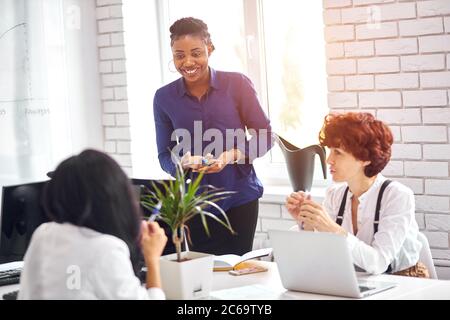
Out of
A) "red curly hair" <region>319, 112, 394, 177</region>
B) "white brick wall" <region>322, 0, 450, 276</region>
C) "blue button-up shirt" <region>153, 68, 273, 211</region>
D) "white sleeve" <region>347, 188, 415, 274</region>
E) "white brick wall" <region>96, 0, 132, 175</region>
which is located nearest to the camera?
"white sleeve" <region>347, 188, 415, 274</region>

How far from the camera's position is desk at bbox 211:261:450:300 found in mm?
2408

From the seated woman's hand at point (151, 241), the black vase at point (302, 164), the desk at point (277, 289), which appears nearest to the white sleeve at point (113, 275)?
the seated woman's hand at point (151, 241)

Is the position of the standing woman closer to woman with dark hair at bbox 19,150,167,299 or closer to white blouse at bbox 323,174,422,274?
white blouse at bbox 323,174,422,274

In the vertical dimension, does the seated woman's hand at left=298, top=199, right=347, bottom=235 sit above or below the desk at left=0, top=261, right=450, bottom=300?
above

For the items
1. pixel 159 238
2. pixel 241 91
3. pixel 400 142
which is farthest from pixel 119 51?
pixel 159 238

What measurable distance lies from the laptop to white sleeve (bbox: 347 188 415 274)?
0.13 meters

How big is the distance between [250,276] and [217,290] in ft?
0.67

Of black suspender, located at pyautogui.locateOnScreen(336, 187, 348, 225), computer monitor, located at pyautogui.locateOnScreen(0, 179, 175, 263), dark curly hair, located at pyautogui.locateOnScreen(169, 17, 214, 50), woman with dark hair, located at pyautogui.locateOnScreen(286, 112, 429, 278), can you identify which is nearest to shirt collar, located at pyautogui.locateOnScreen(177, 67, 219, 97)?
dark curly hair, located at pyautogui.locateOnScreen(169, 17, 214, 50)

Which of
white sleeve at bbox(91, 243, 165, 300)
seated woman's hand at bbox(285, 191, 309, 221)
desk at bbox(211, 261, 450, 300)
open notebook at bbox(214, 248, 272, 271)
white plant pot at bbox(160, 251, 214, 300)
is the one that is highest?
seated woman's hand at bbox(285, 191, 309, 221)

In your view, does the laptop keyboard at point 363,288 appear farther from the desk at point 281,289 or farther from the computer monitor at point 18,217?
the computer monitor at point 18,217

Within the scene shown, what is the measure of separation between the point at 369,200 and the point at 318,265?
58 centimetres

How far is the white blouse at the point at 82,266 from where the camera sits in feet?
6.73

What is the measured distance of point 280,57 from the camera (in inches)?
176

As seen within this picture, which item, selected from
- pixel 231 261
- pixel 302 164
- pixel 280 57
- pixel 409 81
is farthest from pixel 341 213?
pixel 280 57
